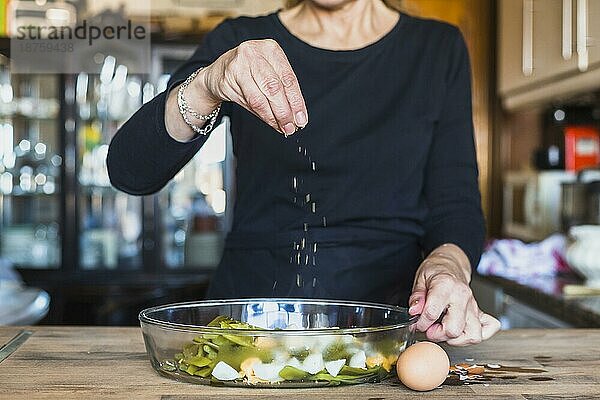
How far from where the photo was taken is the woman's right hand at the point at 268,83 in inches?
36.8

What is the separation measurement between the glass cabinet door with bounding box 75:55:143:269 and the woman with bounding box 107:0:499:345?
2.53 m

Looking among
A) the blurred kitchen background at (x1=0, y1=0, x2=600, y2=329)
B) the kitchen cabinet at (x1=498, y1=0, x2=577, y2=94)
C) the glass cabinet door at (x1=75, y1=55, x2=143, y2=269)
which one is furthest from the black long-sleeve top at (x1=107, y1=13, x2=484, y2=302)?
the glass cabinet door at (x1=75, y1=55, x2=143, y2=269)

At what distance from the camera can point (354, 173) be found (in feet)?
4.64

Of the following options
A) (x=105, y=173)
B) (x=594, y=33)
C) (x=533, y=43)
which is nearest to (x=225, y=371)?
(x=594, y=33)

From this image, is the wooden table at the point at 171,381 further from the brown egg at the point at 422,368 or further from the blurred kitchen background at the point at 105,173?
the blurred kitchen background at the point at 105,173

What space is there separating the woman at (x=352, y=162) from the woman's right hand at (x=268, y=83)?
15.0 inches

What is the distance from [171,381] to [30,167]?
10.7 feet

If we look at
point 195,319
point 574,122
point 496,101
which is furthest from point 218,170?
point 195,319

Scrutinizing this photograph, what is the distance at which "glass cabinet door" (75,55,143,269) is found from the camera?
3914 millimetres

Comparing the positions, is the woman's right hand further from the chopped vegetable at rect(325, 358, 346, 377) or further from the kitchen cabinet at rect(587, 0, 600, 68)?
the kitchen cabinet at rect(587, 0, 600, 68)

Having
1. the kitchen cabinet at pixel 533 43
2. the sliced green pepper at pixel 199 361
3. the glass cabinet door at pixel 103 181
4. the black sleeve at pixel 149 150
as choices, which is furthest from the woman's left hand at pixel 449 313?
the glass cabinet door at pixel 103 181

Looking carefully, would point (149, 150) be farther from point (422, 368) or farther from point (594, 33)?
point (594, 33)

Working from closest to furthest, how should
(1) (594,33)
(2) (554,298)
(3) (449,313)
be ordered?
(3) (449,313), (2) (554,298), (1) (594,33)

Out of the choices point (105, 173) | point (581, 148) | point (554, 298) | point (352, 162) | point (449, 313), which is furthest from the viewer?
point (105, 173)
